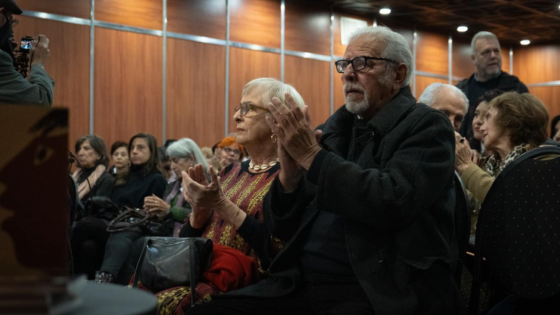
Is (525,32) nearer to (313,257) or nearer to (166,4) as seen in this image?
(166,4)

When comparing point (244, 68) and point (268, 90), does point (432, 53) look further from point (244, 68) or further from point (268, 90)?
point (268, 90)

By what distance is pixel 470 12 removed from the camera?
10.8 m

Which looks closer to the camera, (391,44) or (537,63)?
(391,44)

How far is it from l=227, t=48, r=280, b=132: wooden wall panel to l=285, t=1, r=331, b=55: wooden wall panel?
462 millimetres

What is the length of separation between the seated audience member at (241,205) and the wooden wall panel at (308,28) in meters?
7.54

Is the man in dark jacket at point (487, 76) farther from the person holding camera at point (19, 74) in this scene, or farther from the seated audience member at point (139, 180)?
the person holding camera at point (19, 74)

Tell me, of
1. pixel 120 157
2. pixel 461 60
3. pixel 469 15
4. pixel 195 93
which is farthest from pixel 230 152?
pixel 461 60

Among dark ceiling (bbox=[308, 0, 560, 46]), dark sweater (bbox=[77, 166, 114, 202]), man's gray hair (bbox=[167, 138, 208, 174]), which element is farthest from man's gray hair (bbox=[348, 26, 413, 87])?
dark ceiling (bbox=[308, 0, 560, 46])

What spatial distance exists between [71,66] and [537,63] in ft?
32.3

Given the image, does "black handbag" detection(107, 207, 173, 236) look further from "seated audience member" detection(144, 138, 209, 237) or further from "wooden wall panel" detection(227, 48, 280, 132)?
"wooden wall panel" detection(227, 48, 280, 132)

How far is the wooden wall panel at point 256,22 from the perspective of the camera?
9438 millimetres

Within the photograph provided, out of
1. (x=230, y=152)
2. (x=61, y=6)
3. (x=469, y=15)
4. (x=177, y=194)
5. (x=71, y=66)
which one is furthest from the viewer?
(x=469, y=15)

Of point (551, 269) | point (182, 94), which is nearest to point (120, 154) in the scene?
point (182, 94)

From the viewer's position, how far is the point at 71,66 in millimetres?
7879
